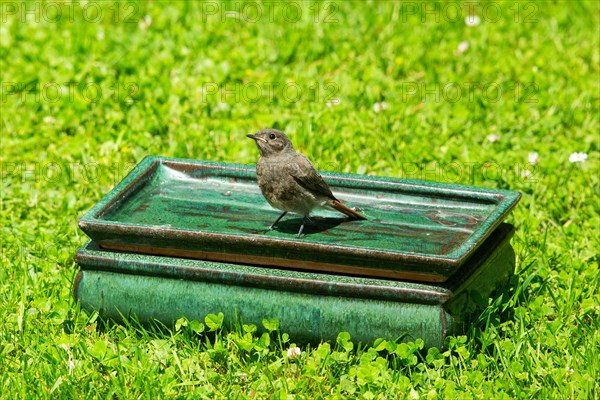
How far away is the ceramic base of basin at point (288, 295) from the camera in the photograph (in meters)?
4.41

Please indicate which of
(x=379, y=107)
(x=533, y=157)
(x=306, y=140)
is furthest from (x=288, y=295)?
(x=379, y=107)

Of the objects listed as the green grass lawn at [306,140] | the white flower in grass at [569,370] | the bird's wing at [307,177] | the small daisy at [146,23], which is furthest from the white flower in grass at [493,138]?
the small daisy at [146,23]

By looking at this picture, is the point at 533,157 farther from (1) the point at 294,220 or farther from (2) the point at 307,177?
(2) the point at 307,177

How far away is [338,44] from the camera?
826 cm

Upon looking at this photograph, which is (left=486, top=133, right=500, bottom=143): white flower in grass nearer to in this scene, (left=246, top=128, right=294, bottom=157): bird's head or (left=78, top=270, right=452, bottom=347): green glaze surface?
(left=246, top=128, right=294, bottom=157): bird's head

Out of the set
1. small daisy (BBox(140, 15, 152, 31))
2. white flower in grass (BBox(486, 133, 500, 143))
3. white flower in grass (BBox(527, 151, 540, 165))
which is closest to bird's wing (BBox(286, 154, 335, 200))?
white flower in grass (BBox(527, 151, 540, 165))

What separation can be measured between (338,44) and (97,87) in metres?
1.97

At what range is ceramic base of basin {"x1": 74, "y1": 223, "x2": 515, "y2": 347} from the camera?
14.5 ft

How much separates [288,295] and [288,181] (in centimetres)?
59

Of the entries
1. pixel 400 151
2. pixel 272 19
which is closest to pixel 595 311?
pixel 400 151

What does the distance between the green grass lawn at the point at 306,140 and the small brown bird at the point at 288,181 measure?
0.64 meters

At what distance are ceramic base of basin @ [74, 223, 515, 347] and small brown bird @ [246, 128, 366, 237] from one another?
Result: 1.27 ft

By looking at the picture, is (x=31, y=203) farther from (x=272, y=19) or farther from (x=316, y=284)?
(x=272, y=19)

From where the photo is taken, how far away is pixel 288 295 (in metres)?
4.53
